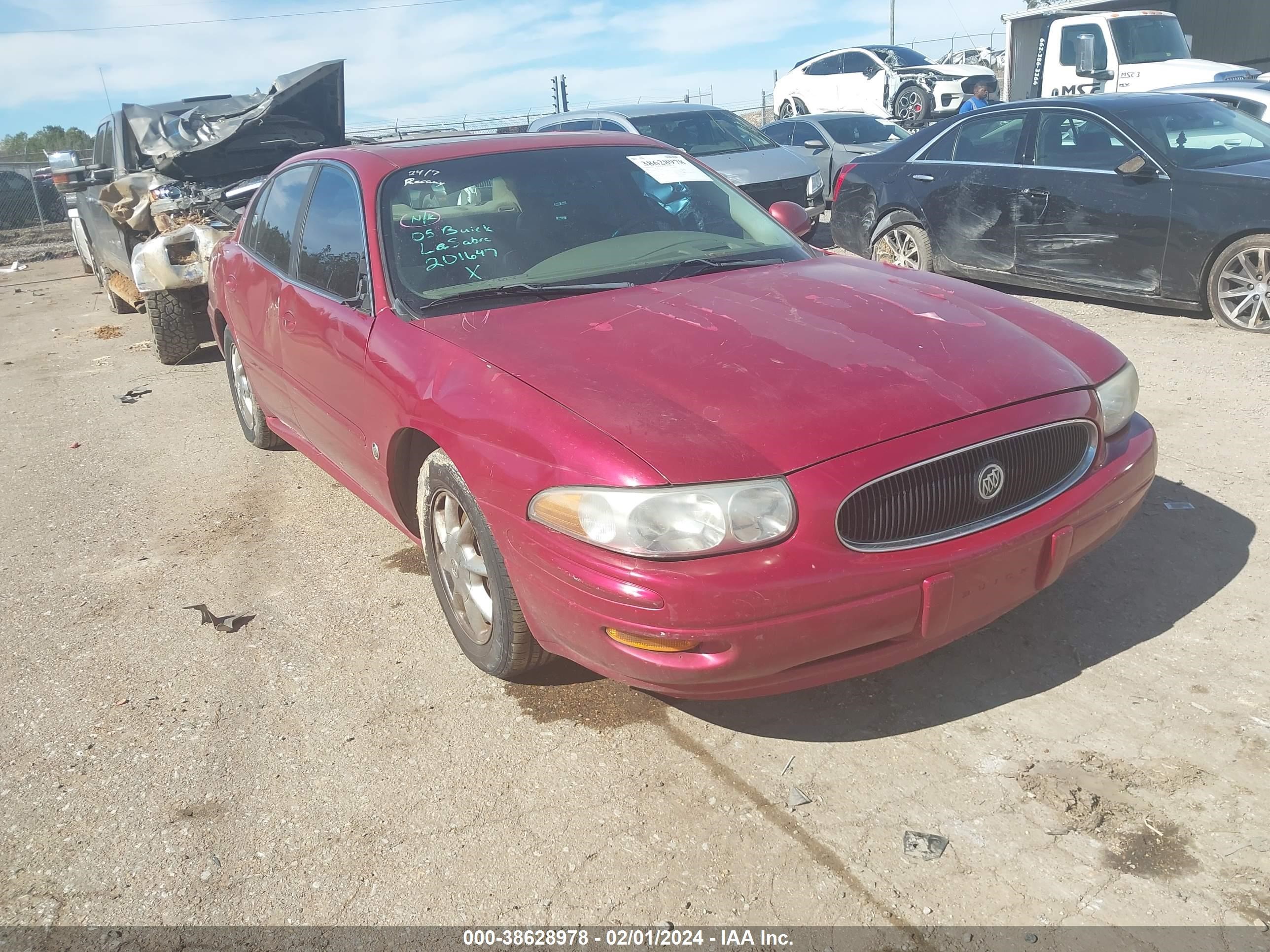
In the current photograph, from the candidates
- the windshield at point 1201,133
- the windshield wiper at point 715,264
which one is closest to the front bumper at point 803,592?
the windshield wiper at point 715,264

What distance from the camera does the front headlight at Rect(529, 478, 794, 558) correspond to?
92.7 inches

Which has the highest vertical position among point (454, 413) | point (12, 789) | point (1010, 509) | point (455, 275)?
point (455, 275)

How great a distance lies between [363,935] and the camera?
2242mm

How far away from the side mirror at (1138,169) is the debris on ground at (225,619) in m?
5.88

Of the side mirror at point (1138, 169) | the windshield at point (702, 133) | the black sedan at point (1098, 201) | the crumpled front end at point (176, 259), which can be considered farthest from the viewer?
the windshield at point (702, 133)

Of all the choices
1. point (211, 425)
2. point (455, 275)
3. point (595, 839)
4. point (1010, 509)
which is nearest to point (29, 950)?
point (595, 839)

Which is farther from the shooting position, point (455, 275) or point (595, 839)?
point (455, 275)

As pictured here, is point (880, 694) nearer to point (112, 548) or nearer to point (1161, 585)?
point (1161, 585)

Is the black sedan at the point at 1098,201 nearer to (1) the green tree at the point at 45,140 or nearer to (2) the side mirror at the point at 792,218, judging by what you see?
(2) the side mirror at the point at 792,218

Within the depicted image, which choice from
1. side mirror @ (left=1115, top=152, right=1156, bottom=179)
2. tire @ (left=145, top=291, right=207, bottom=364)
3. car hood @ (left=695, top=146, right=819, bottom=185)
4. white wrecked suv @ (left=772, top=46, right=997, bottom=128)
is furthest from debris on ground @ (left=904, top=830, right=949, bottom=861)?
white wrecked suv @ (left=772, top=46, right=997, bottom=128)

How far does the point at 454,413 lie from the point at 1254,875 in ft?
7.26

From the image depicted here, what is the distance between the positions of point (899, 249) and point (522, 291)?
5747 millimetres

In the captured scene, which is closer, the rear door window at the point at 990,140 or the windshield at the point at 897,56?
the rear door window at the point at 990,140

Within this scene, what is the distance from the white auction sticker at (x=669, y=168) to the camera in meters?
4.02
